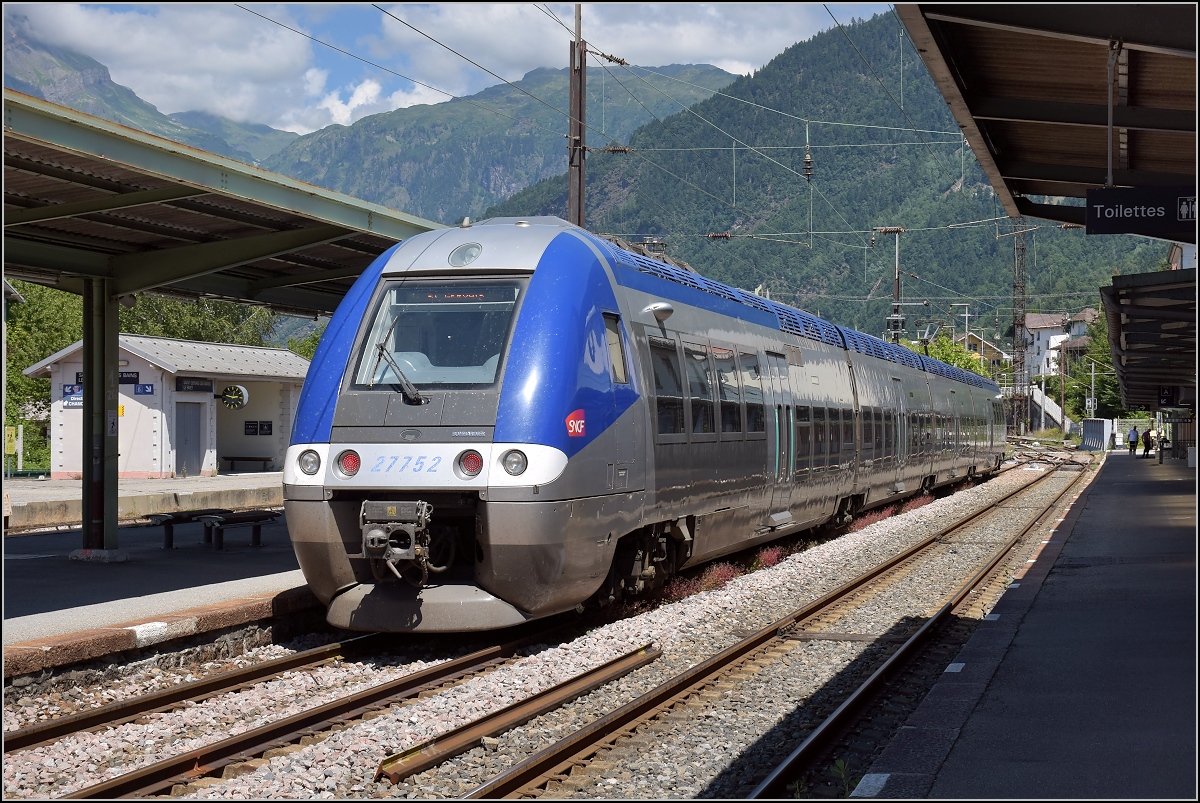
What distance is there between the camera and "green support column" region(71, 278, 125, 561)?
13680 mm

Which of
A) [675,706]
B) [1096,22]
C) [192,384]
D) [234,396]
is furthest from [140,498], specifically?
[1096,22]

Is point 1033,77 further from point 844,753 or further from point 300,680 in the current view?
point 300,680

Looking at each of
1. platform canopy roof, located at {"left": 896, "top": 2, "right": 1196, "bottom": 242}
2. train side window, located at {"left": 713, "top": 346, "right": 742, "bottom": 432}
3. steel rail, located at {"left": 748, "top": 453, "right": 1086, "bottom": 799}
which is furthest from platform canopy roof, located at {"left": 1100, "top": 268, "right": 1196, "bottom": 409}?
train side window, located at {"left": 713, "top": 346, "right": 742, "bottom": 432}

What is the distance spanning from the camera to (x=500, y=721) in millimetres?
7238

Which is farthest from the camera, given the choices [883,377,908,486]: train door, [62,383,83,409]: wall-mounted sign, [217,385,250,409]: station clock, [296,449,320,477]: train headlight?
[217,385,250,409]: station clock

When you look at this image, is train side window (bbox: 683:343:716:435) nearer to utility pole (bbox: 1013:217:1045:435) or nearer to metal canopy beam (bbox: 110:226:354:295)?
metal canopy beam (bbox: 110:226:354:295)

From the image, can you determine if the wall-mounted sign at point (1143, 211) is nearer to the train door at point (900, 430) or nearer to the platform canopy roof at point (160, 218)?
the platform canopy roof at point (160, 218)

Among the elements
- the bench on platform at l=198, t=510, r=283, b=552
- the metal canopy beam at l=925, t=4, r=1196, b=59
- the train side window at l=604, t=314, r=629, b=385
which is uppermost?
the metal canopy beam at l=925, t=4, r=1196, b=59

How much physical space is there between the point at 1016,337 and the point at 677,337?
81.1m

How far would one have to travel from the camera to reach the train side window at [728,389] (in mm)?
12383

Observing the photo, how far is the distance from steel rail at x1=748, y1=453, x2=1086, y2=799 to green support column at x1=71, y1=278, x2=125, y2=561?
864cm

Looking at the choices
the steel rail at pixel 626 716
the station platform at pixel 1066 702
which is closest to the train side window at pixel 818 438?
the station platform at pixel 1066 702

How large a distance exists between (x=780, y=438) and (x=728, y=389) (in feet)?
6.74

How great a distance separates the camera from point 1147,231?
9.24 m
